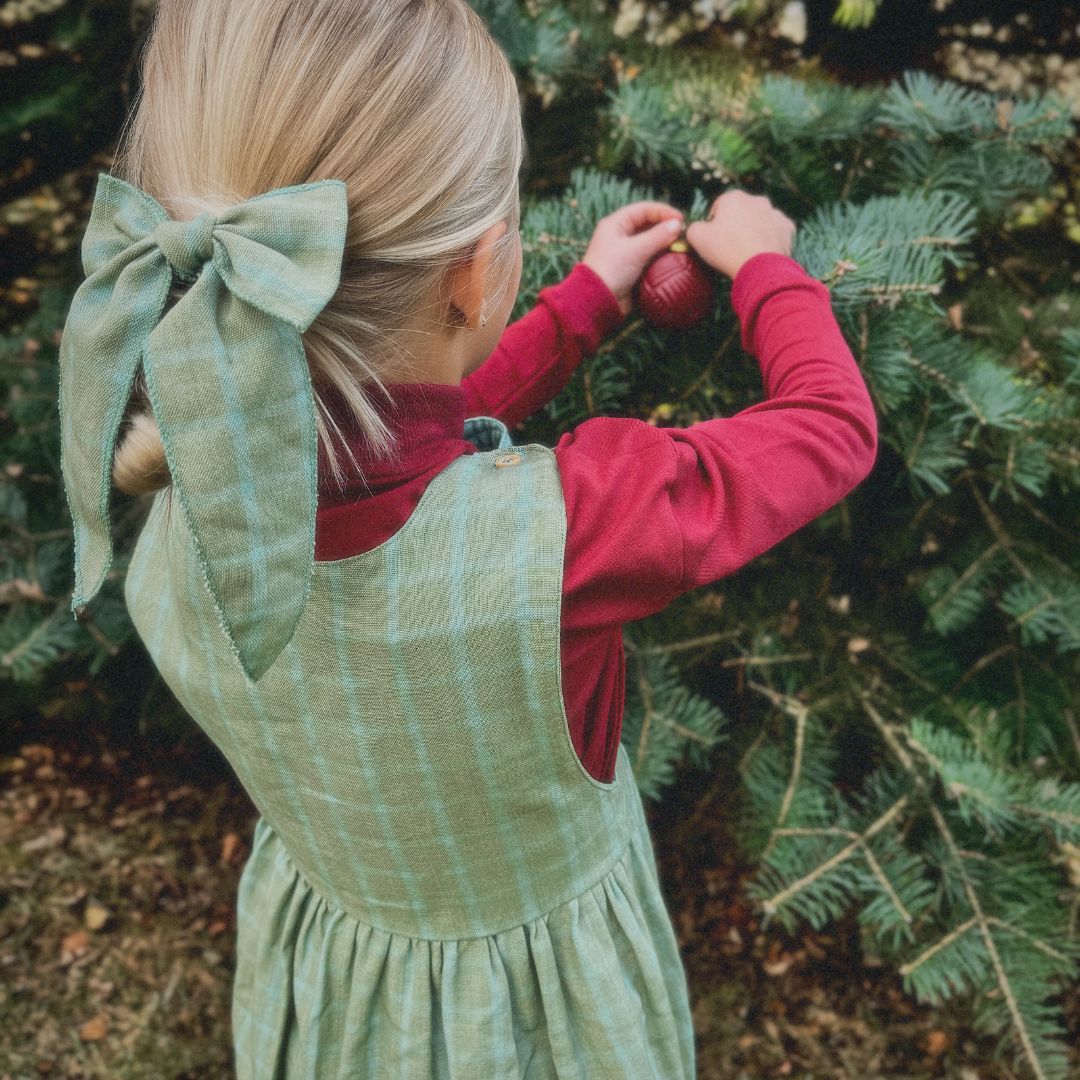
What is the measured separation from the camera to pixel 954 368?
37.1 inches

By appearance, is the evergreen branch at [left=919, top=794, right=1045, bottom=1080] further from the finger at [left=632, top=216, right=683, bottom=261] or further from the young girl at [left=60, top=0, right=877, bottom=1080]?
the finger at [left=632, top=216, right=683, bottom=261]

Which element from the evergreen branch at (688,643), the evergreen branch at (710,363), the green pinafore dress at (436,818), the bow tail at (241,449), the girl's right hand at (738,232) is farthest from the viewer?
the evergreen branch at (688,643)

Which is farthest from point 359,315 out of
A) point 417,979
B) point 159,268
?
point 417,979

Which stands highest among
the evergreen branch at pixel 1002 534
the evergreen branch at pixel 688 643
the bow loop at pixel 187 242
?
the bow loop at pixel 187 242

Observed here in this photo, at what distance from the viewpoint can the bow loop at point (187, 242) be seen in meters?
0.57

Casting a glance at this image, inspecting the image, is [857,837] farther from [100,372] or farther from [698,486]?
[100,372]

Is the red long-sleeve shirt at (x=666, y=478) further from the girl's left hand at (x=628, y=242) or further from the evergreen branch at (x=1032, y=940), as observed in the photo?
the evergreen branch at (x=1032, y=940)

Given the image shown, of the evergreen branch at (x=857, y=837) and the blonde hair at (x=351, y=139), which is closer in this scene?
the blonde hair at (x=351, y=139)

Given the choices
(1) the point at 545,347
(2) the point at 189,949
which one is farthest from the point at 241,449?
(2) the point at 189,949

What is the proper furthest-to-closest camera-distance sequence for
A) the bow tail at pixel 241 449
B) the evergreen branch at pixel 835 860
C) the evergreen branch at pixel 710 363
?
the evergreen branch at pixel 835 860 < the evergreen branch at pixel 710 363 < the bow tail at pixel 241 449

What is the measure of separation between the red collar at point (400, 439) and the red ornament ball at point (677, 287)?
0.29 m

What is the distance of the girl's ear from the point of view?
0.69 m

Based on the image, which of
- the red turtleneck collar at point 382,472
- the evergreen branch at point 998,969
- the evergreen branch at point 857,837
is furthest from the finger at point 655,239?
the evergreen branch at point 998,969

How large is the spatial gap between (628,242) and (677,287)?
0.24ft
